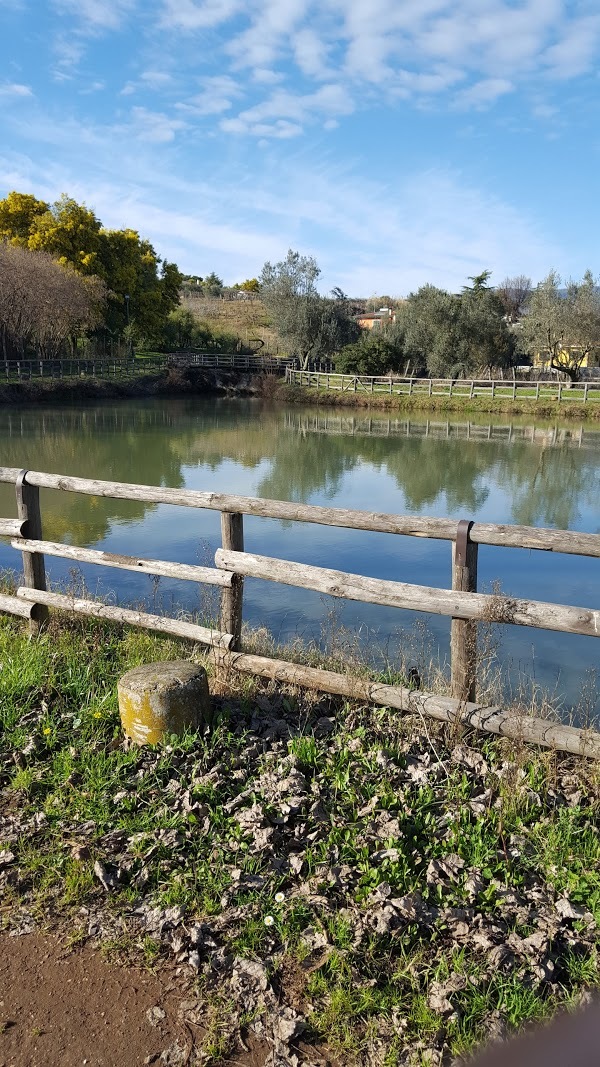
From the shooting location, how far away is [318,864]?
12.4 ft

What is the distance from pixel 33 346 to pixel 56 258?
21.3 feet

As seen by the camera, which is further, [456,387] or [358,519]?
[456,387]

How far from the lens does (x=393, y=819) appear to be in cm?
406

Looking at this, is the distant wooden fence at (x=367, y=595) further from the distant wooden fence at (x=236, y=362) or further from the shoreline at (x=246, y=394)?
the distant wooden fence at (x=236, y=362)

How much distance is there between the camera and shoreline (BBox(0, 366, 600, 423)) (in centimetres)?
4209

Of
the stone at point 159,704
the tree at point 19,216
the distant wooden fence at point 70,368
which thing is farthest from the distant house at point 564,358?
the stone at point 159,704

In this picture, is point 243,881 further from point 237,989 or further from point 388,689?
point 388,689

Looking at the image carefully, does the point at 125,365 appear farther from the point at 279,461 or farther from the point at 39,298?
the point at 279,461

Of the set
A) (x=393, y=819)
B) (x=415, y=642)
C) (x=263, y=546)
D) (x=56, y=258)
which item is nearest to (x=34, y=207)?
(x=56, y=258)

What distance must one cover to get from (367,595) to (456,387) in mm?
45657

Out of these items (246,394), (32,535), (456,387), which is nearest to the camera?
(32,535)

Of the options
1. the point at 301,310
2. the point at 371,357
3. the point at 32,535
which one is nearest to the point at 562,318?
A: the point at 371,357

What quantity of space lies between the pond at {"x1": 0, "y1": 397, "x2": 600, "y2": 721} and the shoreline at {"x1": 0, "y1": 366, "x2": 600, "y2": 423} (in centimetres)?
287

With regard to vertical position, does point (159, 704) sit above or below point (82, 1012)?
above
